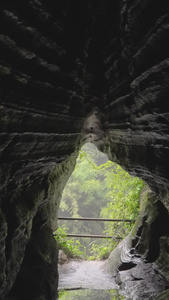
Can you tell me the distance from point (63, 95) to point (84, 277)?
224 inches

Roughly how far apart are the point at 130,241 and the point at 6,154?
544 cm

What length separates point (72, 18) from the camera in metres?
3.28

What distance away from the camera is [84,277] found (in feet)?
22.4

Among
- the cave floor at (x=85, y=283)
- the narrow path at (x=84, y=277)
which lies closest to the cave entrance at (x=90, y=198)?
the narrow path at (x=84, y=277)

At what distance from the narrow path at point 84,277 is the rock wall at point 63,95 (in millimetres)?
1452

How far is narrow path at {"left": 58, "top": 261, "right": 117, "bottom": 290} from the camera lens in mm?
6035

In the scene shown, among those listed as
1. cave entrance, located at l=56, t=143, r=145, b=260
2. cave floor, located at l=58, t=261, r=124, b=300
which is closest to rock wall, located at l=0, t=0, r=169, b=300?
cave floor, located at l=58, t=261, r=124, b=300

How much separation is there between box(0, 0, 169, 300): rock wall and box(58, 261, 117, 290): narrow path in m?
1.45

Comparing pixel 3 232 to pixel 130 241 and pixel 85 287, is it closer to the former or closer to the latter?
pixel 85 287

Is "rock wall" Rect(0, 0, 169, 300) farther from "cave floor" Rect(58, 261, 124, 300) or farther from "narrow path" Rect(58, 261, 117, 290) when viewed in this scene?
"narrow path" Rect(58, 261, 117, 290)

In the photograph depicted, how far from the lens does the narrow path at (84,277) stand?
19.8ft

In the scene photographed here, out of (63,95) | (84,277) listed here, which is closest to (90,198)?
(84,277)

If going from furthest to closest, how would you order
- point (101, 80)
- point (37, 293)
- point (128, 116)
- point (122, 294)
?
point (122, 294) → point (101, 80) → point (37, 293) → point (128, 116)

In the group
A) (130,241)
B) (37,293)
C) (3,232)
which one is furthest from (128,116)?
(130,241)
